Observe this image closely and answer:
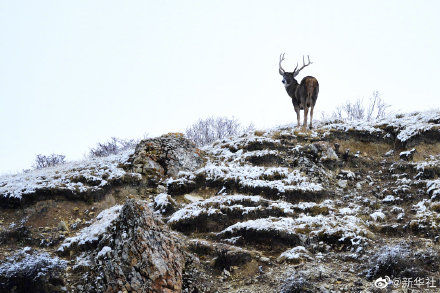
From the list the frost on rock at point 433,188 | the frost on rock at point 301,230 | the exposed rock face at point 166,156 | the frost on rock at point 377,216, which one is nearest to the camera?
the frost on rock at point 301,230

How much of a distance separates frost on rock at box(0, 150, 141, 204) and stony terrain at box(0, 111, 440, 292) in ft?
0.21

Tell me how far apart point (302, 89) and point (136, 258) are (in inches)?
564

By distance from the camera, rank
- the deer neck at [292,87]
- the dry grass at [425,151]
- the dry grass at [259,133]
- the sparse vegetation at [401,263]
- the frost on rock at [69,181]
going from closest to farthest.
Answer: the sparse vegetation at [401,263]
the frost on rock at [69,181]
the dry grass at [425,151]
the dry grass at [259,133]
the deer neck at [292,87]

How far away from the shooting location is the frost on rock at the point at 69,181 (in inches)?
511

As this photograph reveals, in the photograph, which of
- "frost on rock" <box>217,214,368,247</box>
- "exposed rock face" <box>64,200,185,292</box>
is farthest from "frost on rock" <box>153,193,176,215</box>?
"exposed rock face" <box>64,200,185,292</box>

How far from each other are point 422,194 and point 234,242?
304 inches

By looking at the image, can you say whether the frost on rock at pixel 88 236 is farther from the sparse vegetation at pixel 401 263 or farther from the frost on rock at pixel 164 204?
the sparse vegetation at pixel 401 263

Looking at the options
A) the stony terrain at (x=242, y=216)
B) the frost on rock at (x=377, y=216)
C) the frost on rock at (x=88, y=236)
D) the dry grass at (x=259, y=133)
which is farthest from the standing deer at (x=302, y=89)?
the frost on rock at (x=88, y=236)

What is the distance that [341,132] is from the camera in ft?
60.5

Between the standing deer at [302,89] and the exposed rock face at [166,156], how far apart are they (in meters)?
6.99

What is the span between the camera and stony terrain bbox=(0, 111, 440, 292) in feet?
26.0

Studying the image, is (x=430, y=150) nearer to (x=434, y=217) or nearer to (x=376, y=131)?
(x=376, y=131)

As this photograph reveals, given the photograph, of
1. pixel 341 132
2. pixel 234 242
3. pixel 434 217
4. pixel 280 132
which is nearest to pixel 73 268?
pixel 234 242

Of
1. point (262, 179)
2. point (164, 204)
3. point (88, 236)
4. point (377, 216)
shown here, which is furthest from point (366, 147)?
point (88, 236)
